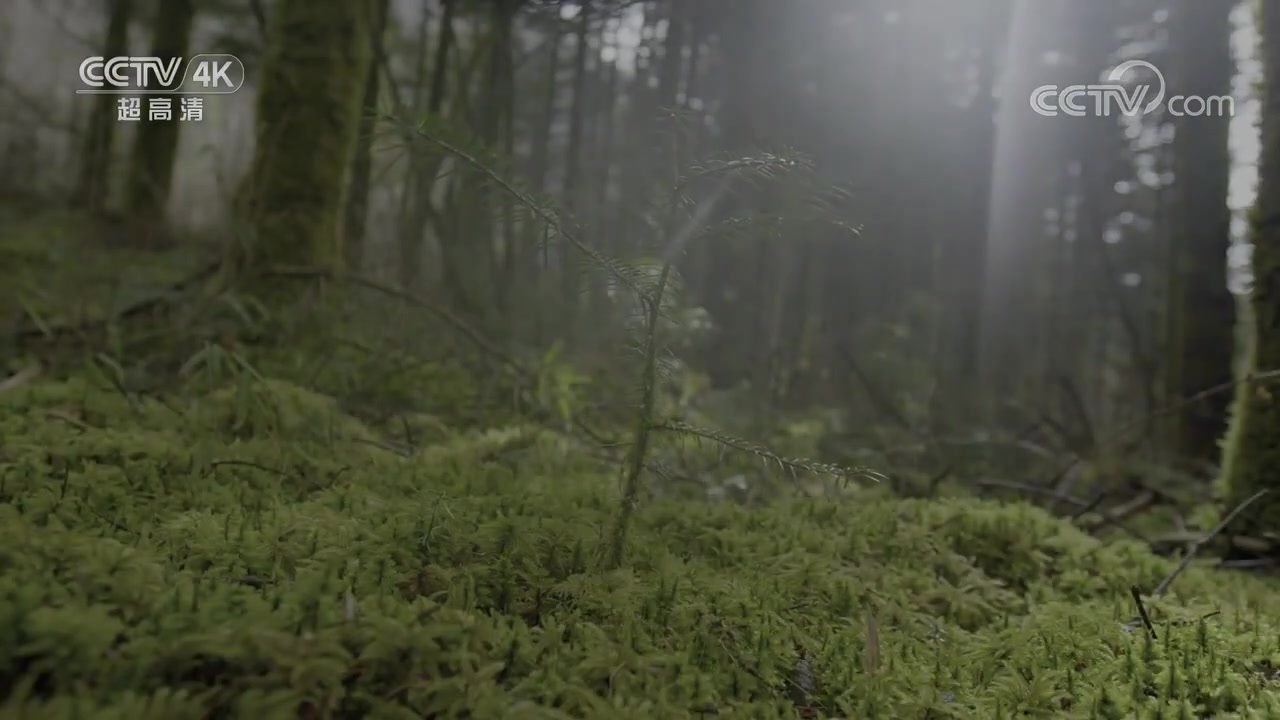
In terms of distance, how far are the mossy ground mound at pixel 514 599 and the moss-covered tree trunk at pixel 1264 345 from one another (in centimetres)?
75

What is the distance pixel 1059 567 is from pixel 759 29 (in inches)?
326

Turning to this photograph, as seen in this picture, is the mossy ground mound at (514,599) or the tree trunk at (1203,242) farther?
the tree trunk at (1203,242)

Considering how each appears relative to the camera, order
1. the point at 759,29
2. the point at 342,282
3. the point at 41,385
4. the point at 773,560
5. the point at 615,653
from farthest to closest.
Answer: the point at 759,29 → the point at 342,282 → the point at 41,385 → the point at 773,560 → the point at 615,653

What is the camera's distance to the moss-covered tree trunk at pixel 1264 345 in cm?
307

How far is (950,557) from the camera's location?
2.41 meters

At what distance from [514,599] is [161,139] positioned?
37.5 ft

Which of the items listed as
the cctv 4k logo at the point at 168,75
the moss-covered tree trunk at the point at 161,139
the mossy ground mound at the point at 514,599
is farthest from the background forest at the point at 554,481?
the moss-covered tree trunk at the point at 161,139

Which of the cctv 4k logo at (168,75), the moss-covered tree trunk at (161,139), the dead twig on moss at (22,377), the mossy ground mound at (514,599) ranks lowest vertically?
the mossy ground mound at (514,599)

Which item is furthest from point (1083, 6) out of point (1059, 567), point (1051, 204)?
point (1059, 567)

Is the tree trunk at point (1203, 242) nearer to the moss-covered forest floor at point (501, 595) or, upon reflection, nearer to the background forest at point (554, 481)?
the background forest at point (554, 481)

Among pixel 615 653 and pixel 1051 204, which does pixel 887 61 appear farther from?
pixel 615 653

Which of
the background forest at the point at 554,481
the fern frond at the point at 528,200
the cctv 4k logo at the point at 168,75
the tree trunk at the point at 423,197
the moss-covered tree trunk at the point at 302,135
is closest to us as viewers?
the background forest at the point at 554,481

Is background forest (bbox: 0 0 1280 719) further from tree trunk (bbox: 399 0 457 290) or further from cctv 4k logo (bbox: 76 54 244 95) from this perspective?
cctv 4k logo (bbox: 76 54 244 95)

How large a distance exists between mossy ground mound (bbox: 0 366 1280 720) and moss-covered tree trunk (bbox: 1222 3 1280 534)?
2.46ft
